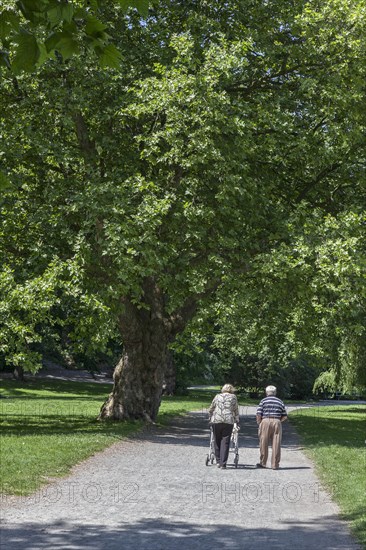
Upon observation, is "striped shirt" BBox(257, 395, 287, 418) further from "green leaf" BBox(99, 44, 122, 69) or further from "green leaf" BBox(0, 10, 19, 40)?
"green leaf" BBox(0, 10, 19, 40)

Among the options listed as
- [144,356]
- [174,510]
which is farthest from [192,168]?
[174,510]

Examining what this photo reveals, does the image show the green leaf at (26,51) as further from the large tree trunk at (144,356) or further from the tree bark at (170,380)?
the tree bark at (170,380)

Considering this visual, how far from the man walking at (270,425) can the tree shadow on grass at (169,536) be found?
22.3ft

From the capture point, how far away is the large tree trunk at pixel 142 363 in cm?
2633

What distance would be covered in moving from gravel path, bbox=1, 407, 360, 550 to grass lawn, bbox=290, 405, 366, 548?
21 cm

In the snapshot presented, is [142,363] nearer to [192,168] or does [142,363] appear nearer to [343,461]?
[192,168]

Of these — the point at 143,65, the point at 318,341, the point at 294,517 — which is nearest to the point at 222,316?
the point at 318,341

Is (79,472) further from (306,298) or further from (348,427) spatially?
(348,427)

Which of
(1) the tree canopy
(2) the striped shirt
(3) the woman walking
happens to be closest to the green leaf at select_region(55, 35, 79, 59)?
(3) the woman walking

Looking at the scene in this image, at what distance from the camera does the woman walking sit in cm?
1644

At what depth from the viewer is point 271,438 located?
17547mm

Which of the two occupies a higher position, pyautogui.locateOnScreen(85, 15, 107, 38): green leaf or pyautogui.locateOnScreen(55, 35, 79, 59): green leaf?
pyautogui.locateOnScreen(85, 15, 107, 38): green leaf

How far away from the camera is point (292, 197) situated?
26.3 m

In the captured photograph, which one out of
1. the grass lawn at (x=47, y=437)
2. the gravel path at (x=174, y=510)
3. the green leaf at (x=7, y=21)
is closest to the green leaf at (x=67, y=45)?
the green leaf at (x=7, y=21)
